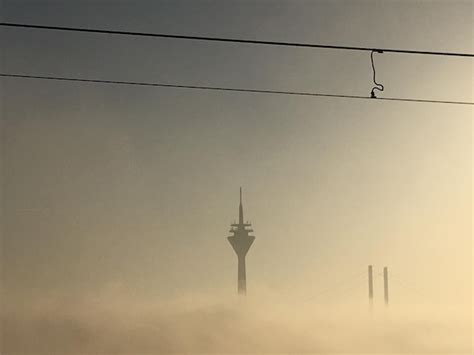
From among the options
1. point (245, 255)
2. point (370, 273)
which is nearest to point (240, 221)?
point (245, 255)

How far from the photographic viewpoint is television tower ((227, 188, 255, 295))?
100000 millimetres

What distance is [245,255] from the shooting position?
103m

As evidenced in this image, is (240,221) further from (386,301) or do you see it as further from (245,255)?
(386,301)

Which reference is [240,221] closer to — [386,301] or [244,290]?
[244,290]

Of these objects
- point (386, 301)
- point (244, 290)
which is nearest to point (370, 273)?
point (386, 301)

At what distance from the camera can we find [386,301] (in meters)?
110

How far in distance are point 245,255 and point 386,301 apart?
21687mm

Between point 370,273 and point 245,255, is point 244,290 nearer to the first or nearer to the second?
point 245,255

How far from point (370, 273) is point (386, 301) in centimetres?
526

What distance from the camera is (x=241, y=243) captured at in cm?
10412

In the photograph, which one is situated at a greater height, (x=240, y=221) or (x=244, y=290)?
(x=240, y=221)

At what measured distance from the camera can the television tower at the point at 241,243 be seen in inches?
3937

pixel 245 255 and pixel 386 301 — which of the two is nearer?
pixel 245 255

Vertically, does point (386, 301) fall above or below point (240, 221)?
A: below
